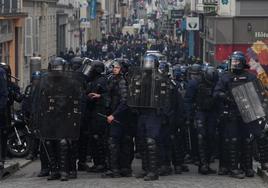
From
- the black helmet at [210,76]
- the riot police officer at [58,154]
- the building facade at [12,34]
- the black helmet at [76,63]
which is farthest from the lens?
the building facade at [12,34]

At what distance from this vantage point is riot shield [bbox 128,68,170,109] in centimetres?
1195

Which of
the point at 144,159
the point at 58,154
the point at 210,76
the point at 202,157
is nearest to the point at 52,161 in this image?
the point at 58,154

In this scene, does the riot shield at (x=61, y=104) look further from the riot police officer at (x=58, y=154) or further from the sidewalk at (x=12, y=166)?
the sidewalk at (x=12, y=166)

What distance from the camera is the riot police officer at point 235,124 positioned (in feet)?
40.3

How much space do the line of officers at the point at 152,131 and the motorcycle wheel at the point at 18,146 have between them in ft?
12.2

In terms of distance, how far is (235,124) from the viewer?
12.3 meters

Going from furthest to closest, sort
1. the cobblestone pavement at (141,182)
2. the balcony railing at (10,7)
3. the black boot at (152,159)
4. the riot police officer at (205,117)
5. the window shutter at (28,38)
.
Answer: the window shutter at (28,38) → the balcony railing at (10,7) → the riot police officer at (205,117) → the black boot at (152,159) → the cobblestone pavement at (141,182)

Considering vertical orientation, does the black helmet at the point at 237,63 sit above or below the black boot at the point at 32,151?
above

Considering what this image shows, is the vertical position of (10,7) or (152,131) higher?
(10,7)

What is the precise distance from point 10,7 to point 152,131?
23895 mm

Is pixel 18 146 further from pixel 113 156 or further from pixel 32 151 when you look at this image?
pixel 113 156

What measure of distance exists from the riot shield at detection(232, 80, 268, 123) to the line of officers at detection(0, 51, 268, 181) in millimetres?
87

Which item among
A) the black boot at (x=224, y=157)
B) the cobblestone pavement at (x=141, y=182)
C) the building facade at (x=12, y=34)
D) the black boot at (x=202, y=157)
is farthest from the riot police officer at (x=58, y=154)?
the building facade at (x=12, y=34)

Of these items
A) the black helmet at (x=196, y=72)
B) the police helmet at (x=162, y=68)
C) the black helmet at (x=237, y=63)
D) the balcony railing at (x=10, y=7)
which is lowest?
the black helmet at (x=196, y=72)
